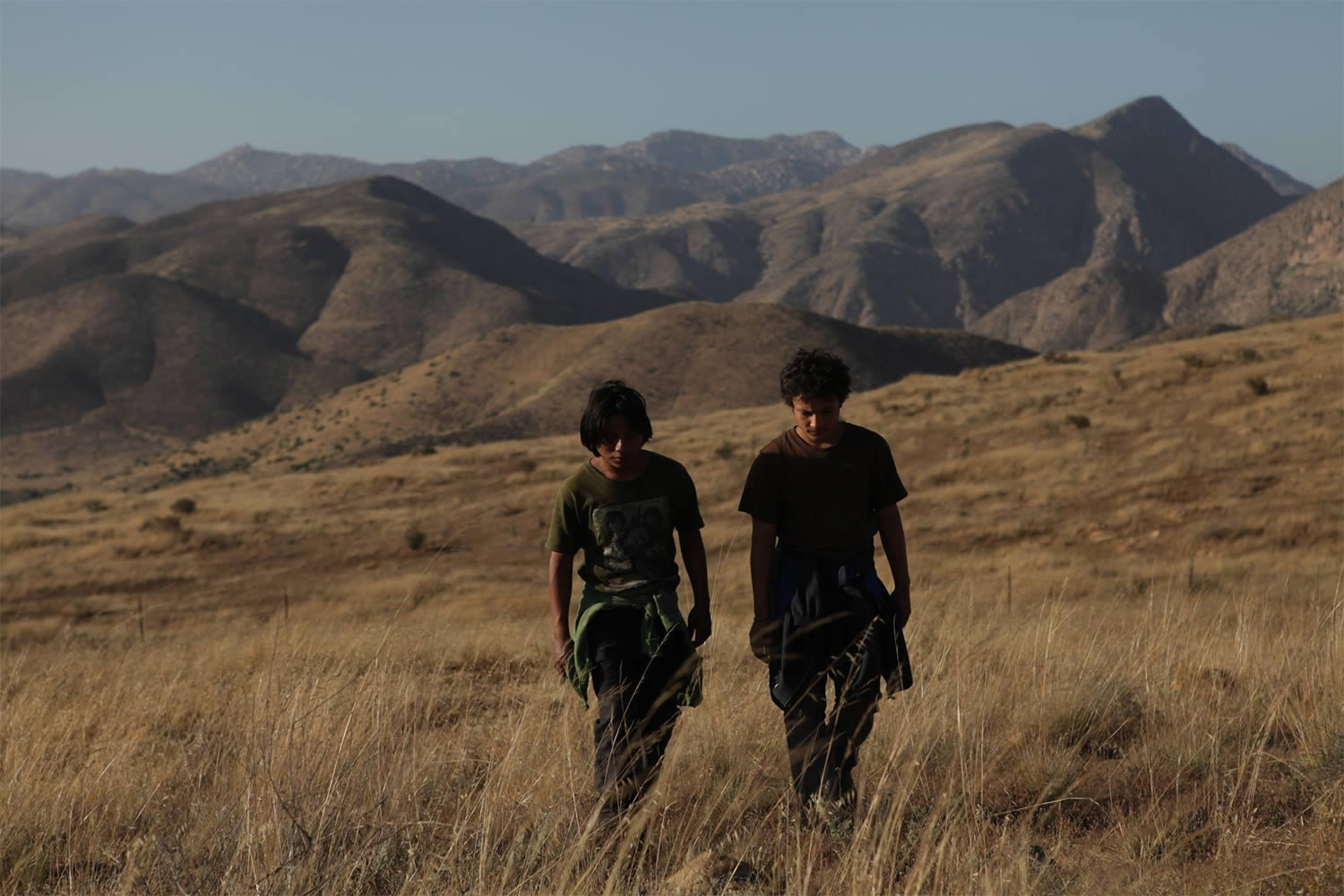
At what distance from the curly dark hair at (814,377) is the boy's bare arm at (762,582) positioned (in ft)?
1.44

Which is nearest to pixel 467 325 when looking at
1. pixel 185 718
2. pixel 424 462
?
pixel 424 462

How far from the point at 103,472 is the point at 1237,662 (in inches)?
2985

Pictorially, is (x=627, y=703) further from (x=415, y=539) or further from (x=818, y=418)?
(x=415, y=539)

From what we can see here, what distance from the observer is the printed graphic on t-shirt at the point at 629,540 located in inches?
147

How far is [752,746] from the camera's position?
4.32 meters

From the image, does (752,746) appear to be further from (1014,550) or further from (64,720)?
(1014,550)

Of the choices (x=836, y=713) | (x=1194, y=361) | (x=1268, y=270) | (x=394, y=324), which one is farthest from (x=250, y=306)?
(x=1268, y=270)

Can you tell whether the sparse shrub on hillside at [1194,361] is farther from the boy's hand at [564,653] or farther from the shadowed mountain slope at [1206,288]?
the shadowed mountain slope at [1206,288]

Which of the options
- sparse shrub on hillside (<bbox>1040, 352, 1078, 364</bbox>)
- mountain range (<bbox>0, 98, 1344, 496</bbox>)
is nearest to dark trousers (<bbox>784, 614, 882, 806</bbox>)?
sparse shrub on hillside (<bbox>1040, 352, 1078, 364</bbox>)

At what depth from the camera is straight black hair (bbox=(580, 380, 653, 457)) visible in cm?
368

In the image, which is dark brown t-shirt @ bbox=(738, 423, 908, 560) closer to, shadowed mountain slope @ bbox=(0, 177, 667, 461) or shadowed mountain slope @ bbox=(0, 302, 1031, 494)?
shadowed mountain slope @ bbox=(0, 302, 1031, 494)

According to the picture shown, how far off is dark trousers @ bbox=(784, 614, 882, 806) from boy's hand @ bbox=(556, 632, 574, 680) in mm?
747

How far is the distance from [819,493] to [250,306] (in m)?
118

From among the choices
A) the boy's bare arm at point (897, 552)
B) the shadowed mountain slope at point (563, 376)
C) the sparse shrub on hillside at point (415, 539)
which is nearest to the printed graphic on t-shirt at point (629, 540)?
the boy's bare arm at point (897, 552)
